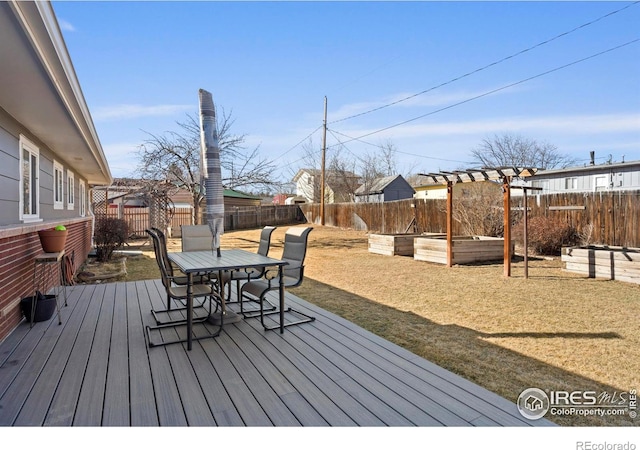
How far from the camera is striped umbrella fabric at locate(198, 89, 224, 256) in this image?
4.05 m

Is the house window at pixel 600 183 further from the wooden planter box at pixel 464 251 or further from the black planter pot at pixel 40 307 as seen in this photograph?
the black planter pot at pixel 40 307

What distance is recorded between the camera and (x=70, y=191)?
341 inches

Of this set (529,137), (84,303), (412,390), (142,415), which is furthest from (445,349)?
(529,137)

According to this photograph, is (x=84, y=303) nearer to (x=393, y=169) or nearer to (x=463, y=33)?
(x=463, y=33)

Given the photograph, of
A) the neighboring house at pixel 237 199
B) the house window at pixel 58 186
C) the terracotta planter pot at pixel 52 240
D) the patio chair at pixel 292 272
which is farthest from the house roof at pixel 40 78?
the neighboring house at pixel 237 199

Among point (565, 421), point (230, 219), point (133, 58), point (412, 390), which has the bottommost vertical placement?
point (565, 421)

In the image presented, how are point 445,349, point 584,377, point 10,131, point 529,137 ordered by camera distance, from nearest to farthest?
point 584,377 < point 445,349 < point 10,131 < point 529,137

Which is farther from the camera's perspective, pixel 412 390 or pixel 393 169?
pixel 393 169

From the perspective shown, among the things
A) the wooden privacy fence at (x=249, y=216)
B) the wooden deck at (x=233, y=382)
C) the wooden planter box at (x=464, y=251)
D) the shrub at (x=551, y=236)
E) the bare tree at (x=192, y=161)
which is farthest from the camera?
the wooden privacy fence at (x=249, y=216)

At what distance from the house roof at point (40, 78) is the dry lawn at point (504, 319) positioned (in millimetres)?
3637

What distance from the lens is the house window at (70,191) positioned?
8.30m

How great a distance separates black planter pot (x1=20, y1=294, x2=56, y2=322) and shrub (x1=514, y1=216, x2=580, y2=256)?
994 cm

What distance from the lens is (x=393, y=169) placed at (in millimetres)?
34969

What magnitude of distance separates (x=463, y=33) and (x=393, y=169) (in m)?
27.2
